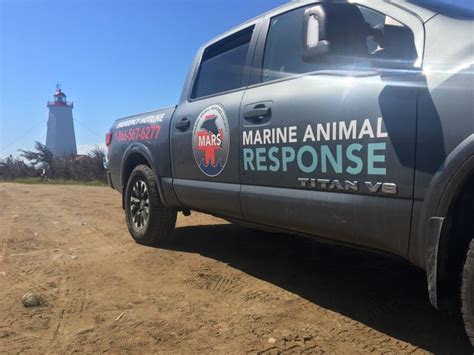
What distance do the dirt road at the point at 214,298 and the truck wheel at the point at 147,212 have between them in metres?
0.16

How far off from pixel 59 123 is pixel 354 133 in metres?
61.6

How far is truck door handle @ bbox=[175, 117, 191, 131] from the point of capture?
4600 mm

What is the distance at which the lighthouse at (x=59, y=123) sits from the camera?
5969 centimetres

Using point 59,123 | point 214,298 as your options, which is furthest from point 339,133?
point 59,123

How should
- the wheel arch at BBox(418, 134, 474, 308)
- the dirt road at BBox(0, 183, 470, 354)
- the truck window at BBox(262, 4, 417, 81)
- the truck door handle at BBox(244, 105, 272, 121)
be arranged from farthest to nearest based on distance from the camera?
the truck door handle at BBox(244, 105, 272, 121) → the dirt road at BBox(0, 183, 470, 354) → the truck window at BBox(262, 4, 417, 81) → the wheel arch at BBox(418, 134, 474, 308)

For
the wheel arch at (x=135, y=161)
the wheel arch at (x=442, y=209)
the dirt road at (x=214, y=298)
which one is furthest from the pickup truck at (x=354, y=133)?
the wheel arch at (x=135, y=161)

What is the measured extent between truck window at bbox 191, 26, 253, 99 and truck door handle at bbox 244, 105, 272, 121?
1.66 feet

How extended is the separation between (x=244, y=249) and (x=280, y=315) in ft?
6.33

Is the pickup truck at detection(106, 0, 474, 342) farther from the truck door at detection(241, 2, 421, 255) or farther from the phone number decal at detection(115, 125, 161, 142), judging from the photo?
the phone number decal at detection(115, 125, 161, 142)

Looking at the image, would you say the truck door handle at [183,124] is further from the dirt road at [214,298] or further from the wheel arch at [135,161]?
the dirt road at [214,298]

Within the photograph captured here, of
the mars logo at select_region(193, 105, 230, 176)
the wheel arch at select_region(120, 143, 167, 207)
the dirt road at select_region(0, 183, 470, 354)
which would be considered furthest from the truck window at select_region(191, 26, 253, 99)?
the dirt road at select_region(0, 183, 470, 354)

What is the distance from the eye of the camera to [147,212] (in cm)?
542

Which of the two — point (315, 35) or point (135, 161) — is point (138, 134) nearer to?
point (135, 161)

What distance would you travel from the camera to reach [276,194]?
136 inches
